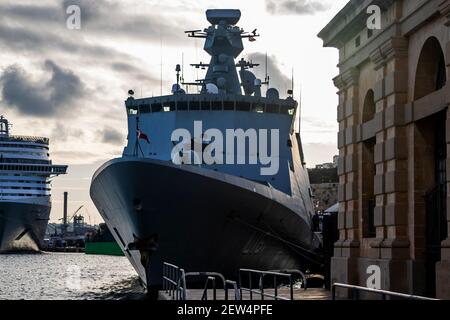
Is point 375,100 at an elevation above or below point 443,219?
above

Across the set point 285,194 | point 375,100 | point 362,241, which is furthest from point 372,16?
point 285,194

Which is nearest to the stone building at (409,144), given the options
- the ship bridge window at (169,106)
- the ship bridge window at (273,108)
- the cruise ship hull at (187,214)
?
the cruise ship hull at (187,214)

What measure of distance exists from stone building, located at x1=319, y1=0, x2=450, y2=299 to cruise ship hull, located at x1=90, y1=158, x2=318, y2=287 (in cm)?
933

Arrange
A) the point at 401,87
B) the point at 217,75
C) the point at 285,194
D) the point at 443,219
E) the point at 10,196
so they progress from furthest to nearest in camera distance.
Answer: the point at 10,196, the point at 217,75, the point at 285,194, the point at 401,87, the point at 443,219

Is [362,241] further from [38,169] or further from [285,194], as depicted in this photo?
[38,169]

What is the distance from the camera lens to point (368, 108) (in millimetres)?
21281

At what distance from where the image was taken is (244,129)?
3619 centimetres

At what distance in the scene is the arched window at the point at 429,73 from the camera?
17.6 metres

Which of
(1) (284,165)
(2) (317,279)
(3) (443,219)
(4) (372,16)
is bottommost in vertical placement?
(2) (317,279)

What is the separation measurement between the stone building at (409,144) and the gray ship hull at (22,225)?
90.5 metres

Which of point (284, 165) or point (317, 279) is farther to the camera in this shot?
point (284, 165)

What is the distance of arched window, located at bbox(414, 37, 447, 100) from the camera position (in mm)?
17578

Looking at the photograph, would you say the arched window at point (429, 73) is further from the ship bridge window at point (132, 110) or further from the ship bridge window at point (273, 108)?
the ship bridge window at point (132, 110)

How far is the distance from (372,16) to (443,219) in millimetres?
5583
